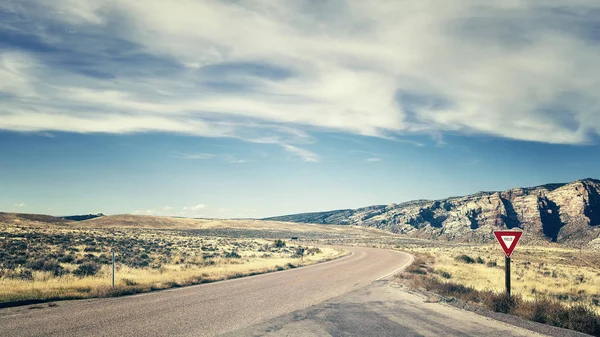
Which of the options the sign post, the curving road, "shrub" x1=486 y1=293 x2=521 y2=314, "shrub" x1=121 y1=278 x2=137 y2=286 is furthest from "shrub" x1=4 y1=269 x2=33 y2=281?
the sign post

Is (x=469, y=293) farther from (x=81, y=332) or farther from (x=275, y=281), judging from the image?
(x=81, y=332)

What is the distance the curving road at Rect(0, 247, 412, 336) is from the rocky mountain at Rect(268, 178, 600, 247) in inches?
4346

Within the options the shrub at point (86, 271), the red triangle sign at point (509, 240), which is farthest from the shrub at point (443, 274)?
the shrub at point (86, 271)

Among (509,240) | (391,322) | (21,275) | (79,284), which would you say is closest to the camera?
(391,322)

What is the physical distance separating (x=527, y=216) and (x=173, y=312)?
6086 inches

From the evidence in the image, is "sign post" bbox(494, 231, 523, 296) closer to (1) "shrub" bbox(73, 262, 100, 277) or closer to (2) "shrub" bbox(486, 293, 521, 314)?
(2) "shrub" bbox(486, 293, 521, 314)

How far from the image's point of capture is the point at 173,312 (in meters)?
10.1

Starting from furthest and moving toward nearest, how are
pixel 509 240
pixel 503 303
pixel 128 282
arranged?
pixel 128 282, pixel 509 240, pixel 503 303

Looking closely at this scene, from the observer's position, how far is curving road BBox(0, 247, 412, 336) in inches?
325

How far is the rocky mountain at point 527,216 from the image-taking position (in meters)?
116

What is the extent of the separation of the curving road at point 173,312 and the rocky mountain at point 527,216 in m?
110

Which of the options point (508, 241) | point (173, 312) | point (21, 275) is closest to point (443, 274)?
point (508, 241)

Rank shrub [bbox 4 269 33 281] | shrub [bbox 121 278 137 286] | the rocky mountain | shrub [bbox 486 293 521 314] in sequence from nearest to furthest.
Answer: shrub [bbox 486 293 521 314], shrub [bbox 121 278 137 286], shrub [bbox 4 269 33 281], the rocky mountain

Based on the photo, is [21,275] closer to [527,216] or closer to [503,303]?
[503,303]
